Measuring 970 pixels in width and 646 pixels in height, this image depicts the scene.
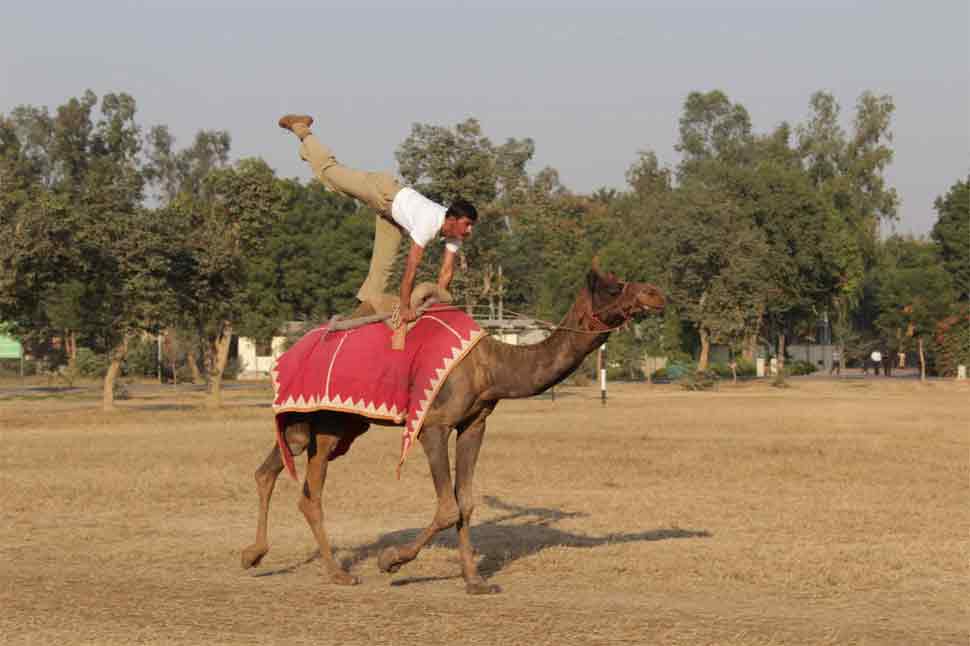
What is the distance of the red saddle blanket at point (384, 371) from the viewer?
1216 cm

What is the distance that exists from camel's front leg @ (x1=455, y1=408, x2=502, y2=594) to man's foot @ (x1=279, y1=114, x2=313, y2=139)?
10.7ft

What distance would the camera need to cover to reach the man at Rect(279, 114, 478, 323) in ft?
39.5

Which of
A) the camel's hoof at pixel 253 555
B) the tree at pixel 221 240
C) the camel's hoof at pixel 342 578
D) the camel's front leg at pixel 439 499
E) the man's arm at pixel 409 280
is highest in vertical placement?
the tree at pixel 221 240

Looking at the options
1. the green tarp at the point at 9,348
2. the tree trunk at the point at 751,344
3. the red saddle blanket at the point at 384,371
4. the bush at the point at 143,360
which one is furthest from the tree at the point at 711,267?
the red saddle blanket at the point at 384,371

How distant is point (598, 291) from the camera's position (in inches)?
476

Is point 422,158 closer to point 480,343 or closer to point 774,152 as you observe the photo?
point 480,343

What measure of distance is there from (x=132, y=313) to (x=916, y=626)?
142ft

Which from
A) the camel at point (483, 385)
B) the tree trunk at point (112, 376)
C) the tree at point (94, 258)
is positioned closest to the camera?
the camel at point (483, 385)

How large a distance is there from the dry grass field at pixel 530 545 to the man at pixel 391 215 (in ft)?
9.17

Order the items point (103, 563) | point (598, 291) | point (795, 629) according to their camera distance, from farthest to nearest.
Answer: point (103, 563), point (598, 291), point (795, 629)

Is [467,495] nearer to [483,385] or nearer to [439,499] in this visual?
[439,499]

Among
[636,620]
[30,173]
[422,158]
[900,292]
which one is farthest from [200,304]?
[30,173]

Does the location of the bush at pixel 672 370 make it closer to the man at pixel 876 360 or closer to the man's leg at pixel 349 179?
the man at pixel 876 360

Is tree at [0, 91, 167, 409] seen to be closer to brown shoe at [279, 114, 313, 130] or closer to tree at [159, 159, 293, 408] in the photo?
tree at [159, 159, 293, 408]
